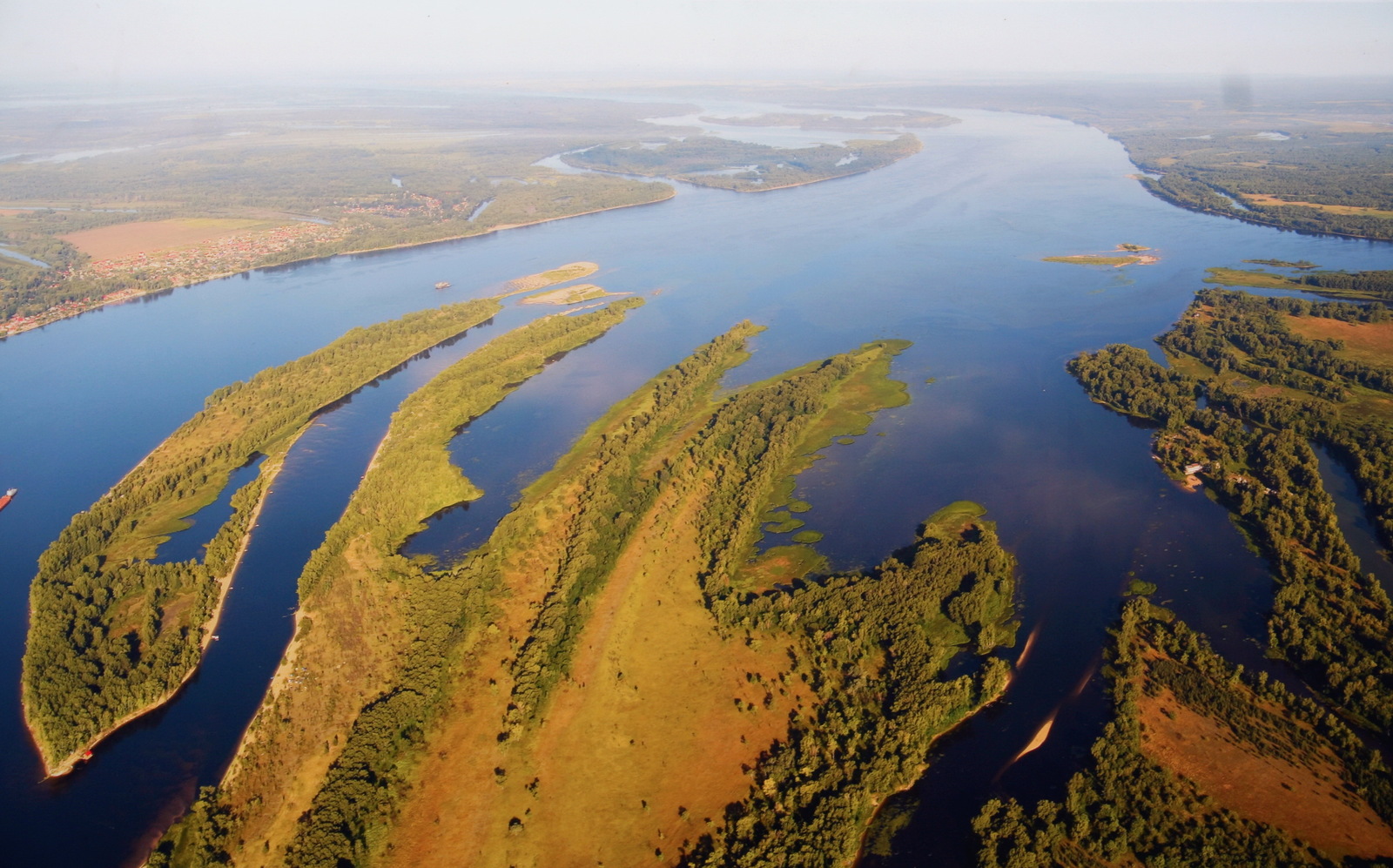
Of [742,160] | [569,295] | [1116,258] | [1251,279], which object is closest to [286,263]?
[569,295]

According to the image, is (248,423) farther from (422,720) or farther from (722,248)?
(722,248)

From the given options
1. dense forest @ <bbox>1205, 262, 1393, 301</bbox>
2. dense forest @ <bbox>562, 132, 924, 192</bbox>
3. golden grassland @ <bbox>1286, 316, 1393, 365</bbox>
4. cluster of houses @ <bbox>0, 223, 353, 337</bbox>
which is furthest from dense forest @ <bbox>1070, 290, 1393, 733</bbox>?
cluster of houses @ <bbox>0, 223, 353, 337</bbox>

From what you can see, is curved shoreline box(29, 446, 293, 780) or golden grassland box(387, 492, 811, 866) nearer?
golden grassland box(387, 492, 811, 866)

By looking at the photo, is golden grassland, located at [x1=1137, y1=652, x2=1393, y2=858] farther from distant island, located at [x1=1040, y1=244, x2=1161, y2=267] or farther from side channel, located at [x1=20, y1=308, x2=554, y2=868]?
distant island, located at [x1=1040, y1=244, x2=1161, y2=267]

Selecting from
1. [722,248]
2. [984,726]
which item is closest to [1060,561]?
[984,726]

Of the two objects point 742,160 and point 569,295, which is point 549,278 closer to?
point 569,295
